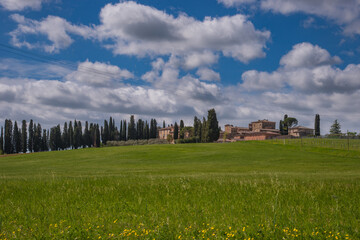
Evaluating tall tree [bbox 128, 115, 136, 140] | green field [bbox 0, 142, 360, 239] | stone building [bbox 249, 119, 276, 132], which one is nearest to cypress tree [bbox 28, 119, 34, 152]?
tall tree [bbox 128, 115, 136, 140]

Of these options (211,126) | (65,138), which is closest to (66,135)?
(65,138)

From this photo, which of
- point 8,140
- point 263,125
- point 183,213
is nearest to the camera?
point 183,213

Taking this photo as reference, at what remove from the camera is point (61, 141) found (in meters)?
128

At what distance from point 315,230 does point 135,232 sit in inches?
115

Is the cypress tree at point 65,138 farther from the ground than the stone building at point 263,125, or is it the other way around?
the stone building at point 263,125

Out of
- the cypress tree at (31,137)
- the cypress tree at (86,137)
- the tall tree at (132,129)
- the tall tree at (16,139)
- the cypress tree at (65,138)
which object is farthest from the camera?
the tall tree at (132,129)

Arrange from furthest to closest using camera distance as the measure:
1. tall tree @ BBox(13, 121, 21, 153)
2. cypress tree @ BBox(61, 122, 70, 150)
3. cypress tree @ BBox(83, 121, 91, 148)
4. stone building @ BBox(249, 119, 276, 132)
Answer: stone building @ BBox(249, 119, 276, 132), cypress tree @ BBox(83, 121, 91, 148), cypress tree @ BBox(61, 122, 70, 150), tall tree @ BBox(13, 121, 21, 153)

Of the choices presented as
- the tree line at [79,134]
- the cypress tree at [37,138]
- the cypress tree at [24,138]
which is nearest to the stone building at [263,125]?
the tree line at [79,134]

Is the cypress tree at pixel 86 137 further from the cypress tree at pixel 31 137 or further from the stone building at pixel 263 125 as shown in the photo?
the stone building at pixel 263 125

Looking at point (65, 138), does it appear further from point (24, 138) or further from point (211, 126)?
point (211, 126)

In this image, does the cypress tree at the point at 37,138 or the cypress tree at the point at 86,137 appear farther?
the cypress tree at the point at 86,137

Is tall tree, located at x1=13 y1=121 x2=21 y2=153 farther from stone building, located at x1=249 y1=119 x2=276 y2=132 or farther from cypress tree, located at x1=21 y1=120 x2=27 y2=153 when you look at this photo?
stone building, located at x1=249 y1=119 x2=276 y2=132

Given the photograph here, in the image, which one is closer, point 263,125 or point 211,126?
point 211,126

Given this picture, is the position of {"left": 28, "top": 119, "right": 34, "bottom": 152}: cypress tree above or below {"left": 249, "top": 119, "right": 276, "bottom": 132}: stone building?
below
